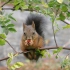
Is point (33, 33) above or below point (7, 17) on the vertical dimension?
below

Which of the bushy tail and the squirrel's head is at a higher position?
the squirrel's head

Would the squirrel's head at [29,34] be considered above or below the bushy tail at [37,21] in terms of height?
above

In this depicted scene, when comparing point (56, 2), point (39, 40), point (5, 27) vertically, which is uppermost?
point (56, 2)

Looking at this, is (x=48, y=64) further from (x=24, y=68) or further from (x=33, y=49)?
(x=33, y=49)

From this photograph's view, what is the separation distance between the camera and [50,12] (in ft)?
7.15

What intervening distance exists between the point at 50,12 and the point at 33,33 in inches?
50.6

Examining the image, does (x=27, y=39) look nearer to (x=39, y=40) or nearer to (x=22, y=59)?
(x=39, y=40)

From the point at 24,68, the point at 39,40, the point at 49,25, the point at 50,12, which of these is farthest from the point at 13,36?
the point at 50,12

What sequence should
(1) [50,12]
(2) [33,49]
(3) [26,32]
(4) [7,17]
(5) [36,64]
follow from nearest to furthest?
(4) [7,17], (1) [50,12], (2) [33,49], (3) [26,32], (5) [36,64]

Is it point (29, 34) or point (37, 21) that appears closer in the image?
point (29, 34)

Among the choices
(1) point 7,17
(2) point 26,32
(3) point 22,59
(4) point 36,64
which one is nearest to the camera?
(1) point 7,17

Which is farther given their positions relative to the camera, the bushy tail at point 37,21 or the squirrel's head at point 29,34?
the bushy tail at point 37,21

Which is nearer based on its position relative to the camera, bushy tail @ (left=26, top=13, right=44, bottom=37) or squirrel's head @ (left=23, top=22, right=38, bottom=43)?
squirrel's head @ (left=23, top=22, right=38, bottom=43)

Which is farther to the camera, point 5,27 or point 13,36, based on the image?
point 13,36
